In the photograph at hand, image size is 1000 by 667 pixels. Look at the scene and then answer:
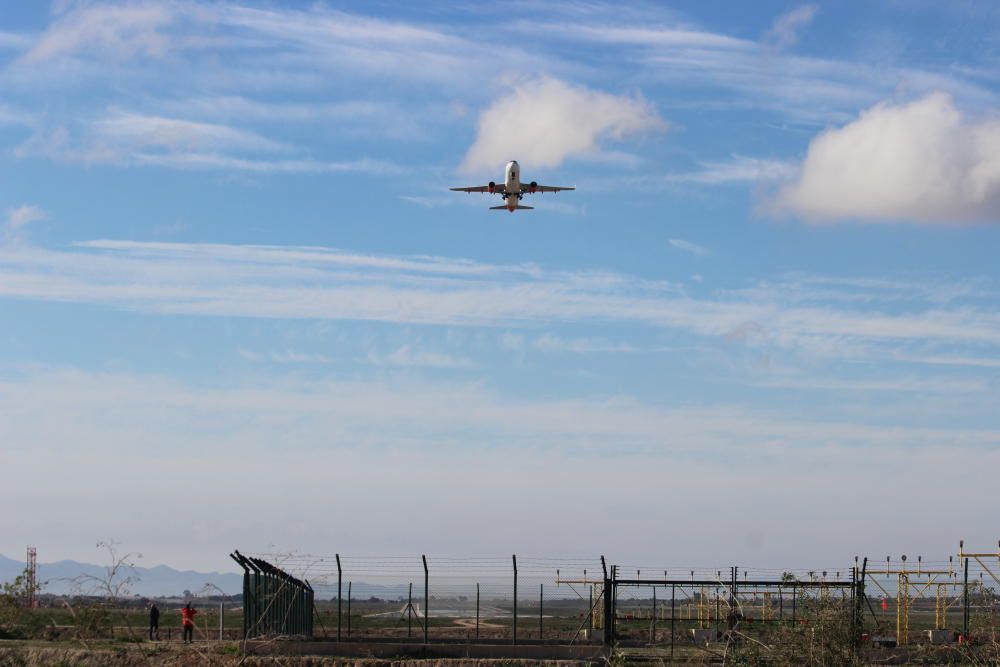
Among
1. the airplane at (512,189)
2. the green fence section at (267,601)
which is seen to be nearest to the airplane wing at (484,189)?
the airplane at (512,189)

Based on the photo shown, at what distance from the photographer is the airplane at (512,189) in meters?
78.9

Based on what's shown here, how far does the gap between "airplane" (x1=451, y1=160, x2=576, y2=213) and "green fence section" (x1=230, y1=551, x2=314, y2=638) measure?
41.8 metres

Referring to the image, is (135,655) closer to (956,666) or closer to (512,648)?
(512,648)

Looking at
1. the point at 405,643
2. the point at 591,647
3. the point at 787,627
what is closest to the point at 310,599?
the point at 405,643

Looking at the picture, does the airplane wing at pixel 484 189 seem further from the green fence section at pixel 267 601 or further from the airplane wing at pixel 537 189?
the green fence section at pixel 267 601

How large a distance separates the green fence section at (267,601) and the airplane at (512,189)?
137 feet

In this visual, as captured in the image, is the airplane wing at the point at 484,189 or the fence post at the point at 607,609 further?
the airplane wing at the point at 484,189

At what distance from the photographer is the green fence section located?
32.1 m

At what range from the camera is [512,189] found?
79.6m

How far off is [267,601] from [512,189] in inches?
1877

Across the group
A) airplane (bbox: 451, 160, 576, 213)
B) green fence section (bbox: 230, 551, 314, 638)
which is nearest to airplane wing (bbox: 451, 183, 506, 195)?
airplane (bbox: 451, 160, 576, 213)

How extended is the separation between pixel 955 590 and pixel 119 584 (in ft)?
108

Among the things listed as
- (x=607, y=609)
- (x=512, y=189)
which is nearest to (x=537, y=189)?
(x=512, y=189)

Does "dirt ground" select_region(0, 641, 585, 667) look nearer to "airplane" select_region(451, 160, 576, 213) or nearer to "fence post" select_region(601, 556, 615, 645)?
"fence post" select_region(601, 556, 615, 645)
